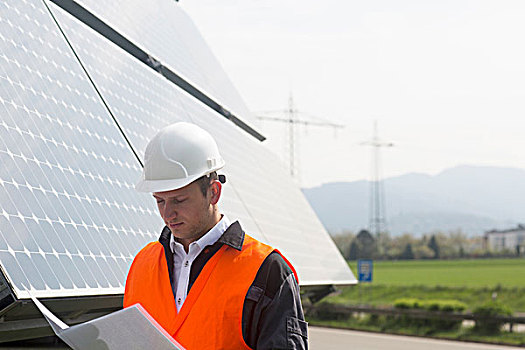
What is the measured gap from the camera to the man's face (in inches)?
102

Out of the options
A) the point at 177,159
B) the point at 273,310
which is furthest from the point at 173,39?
→ the point at 273,310

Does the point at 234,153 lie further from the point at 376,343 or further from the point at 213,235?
the point at 376,343

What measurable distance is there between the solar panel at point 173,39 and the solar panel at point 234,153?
62cm

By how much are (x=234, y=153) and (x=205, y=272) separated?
8.11 metres

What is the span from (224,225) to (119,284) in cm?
198

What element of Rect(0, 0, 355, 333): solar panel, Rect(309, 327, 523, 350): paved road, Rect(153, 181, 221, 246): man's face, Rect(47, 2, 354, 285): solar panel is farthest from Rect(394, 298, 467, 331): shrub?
Rect(153, 181, 221, 246): man's face

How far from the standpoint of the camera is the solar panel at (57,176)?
395cm

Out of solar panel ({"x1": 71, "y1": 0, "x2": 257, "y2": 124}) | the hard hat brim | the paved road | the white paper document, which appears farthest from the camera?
the paved road

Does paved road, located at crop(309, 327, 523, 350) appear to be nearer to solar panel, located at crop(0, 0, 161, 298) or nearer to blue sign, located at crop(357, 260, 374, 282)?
blue sign, located at crop(357, 260, 374, 282)

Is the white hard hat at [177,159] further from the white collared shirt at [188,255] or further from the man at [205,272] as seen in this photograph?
the white collared shirt at [188,255]

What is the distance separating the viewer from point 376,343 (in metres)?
22.1

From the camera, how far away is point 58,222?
438 cm

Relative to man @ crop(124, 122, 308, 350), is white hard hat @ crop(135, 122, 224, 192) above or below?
above

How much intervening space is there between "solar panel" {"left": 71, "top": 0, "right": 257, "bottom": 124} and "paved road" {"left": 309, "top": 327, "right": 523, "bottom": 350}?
8.61 m
